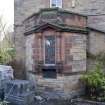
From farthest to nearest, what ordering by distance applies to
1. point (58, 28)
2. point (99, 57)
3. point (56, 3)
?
point (56, 3)
point (99, 57)
point (58, 28)

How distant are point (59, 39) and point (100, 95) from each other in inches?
142

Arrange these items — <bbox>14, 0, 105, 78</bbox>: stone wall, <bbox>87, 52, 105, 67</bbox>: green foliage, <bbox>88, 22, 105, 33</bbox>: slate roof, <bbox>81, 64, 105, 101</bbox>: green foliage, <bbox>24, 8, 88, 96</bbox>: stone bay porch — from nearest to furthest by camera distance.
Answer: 1. <bbox>81, 64, 105, 101</bbox>: green foliage
2. <bbox>24, 8, 88, 96</bbox>: stone bay porch
3. <bbox>87, 52, 105, 67</bbox>: green foliage
4. <bbox>88, 22, 105, 33</bbox>: slate roof
5. <bbox>14, 0, 105, 78</bbox>: stone wall

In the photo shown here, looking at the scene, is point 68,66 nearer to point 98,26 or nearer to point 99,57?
point 99,57

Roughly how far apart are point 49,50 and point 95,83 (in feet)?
9.82

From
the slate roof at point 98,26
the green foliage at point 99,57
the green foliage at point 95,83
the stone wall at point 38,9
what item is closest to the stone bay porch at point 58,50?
the green foliage at point 95,83

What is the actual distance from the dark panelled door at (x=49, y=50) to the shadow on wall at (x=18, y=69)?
3865mm

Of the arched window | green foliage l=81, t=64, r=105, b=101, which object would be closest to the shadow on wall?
the arched window

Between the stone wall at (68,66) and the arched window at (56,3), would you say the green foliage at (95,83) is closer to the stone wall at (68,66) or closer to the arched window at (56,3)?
the stone wall at (68,66)

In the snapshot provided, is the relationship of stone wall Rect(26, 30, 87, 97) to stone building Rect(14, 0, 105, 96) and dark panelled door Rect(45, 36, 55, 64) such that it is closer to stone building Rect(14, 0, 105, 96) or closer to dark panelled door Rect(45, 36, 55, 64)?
stone building Rect(14, 0, 105, 96)

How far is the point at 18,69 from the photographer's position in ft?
59.8

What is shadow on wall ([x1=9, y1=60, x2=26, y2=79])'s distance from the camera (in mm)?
17789

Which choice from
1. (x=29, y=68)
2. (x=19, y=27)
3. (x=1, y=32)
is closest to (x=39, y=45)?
(x=29, y=68)

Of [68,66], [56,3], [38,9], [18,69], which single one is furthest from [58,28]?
[18,69]

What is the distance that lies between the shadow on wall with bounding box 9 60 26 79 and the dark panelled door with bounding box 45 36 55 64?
152 inches
